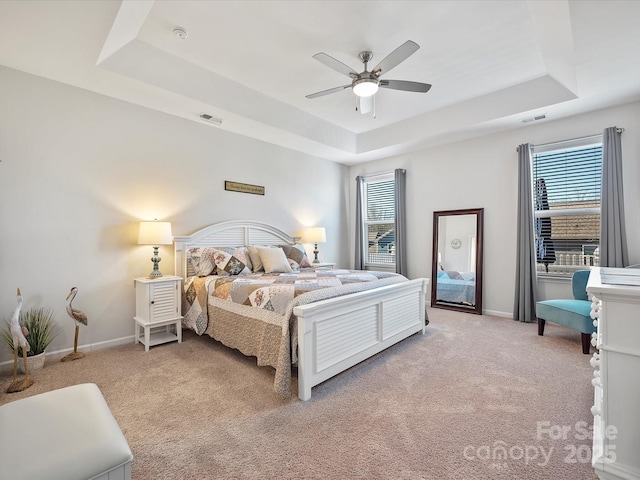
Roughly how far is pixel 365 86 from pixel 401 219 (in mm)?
3126

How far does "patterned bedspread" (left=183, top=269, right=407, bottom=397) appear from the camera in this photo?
2.22 meters

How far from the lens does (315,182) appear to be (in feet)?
18.7

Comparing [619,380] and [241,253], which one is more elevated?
[241,253]

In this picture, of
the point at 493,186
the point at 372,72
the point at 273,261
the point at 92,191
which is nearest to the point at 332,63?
the point at 372,72

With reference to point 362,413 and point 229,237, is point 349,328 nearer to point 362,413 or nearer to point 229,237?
point 362,413

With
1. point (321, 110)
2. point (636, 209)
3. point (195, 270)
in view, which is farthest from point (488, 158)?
point (195, 270)

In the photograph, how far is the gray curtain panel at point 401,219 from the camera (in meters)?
5.50

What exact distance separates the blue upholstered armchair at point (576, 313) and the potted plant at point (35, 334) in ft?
16.5

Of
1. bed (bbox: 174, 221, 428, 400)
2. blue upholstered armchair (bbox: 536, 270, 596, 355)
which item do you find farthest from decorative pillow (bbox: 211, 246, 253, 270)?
blue upholstered armchair (bbox: 536, 270, 596, 355)

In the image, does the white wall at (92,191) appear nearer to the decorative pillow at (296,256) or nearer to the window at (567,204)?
the decorative pillow at (296,256)

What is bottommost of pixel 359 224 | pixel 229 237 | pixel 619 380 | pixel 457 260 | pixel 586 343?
pixel 586 343

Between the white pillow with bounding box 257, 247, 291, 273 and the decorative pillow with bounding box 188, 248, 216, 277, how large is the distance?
2.04ft

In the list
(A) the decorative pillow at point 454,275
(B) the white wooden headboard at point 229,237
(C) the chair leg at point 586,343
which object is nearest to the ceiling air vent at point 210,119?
(B) the white wooden headboard at point 229,237

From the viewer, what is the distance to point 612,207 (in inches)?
139
